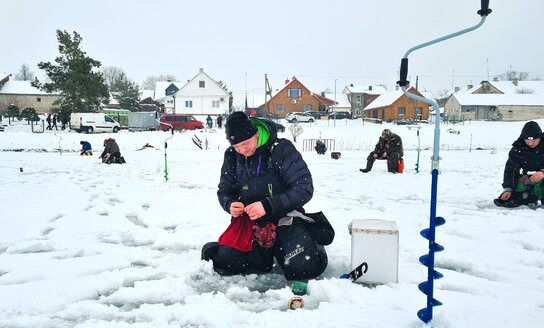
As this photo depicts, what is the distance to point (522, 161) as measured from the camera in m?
6.18

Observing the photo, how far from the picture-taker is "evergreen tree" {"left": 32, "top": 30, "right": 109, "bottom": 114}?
35344 millimetres

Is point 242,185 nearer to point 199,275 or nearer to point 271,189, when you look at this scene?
point 271,189

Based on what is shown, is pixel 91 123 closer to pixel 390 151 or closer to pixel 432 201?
pixel 390 151

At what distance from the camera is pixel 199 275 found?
3551 mm

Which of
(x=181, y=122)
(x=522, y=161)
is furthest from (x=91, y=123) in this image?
(x=522, y=161)

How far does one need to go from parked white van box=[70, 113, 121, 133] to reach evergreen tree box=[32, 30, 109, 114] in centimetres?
523

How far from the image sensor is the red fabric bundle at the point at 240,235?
350cm

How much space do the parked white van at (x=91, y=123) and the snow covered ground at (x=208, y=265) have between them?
24.3 m

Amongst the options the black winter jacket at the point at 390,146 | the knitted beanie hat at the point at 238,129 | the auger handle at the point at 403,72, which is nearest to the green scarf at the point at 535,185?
the auger handle at the point at 403,72

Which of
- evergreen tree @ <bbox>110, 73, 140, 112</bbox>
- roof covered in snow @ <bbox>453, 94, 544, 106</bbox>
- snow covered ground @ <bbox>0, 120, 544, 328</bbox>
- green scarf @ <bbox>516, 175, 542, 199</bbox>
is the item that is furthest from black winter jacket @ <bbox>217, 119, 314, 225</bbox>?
roof covered in snow @ <bbox>453, 94, 544, 106</bbox>

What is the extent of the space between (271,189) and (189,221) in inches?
98.6

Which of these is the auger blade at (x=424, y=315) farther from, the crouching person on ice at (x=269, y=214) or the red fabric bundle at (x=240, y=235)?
the red fabric bundle at (x=240, y=235)

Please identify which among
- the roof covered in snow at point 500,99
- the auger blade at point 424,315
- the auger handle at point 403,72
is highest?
the roof covered in snow at point 500,99

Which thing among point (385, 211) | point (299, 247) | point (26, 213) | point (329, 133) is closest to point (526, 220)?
point (385, 211)
